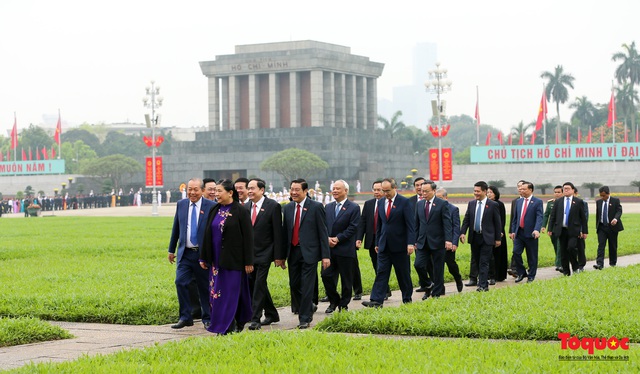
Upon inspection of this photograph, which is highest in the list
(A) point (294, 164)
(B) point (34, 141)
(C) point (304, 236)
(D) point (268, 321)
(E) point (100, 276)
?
(B) point (34, 141)

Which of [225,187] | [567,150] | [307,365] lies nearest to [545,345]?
[307,365]

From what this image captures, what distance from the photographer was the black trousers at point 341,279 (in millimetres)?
12219

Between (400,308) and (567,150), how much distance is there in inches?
2436

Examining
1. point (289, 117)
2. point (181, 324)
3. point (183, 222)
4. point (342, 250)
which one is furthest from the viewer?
point (289, 117)

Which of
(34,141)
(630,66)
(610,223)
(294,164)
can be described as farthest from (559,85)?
(610,223)

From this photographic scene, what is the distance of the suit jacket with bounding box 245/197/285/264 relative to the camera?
11.4 metres

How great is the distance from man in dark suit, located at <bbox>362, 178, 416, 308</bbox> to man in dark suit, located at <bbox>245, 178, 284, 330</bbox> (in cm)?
169

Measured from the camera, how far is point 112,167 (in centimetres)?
7606

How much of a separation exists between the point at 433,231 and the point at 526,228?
2859 mm

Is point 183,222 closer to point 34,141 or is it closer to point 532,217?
point 532,217

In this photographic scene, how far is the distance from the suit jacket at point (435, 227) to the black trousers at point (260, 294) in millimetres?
2936

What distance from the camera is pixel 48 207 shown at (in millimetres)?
60906

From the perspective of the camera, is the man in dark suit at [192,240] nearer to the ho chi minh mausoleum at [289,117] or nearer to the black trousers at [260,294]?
the black trousers at [260,294]

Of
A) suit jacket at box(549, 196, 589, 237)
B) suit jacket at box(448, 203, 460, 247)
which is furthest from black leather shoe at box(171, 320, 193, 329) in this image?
suit jacket at box(549, 196, 589, 237)
